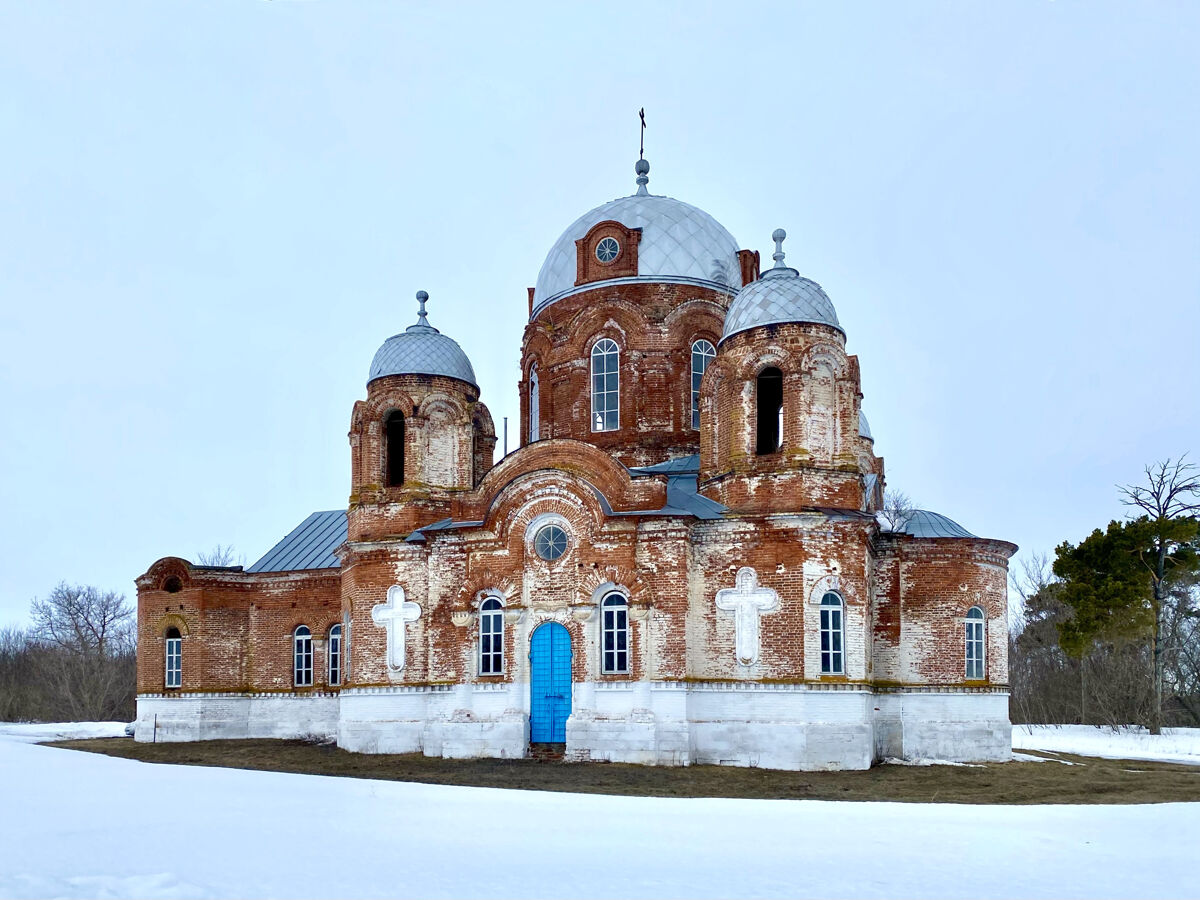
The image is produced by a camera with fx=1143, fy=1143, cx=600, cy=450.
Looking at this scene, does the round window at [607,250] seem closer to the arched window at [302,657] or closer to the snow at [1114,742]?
the arched window at [302,657]

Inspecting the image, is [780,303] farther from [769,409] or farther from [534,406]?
[534,406]

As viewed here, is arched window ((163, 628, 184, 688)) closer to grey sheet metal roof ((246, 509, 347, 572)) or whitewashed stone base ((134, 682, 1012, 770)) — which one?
grey sheet metal roof ((246, 509, 347, 572))

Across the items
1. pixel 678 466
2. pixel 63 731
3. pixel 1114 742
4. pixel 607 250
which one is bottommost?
pixel 63 731

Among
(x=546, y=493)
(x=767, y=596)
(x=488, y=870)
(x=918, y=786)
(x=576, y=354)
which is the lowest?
(x=918, y=786)

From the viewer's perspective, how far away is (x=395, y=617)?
2219 cm

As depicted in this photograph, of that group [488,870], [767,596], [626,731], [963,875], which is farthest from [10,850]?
[767,596]

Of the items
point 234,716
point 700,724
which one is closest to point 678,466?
point 700,724

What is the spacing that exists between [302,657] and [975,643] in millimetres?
14938

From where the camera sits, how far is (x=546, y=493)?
2045 cm

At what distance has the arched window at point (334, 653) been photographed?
26.0m

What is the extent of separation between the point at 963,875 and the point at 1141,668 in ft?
84.1

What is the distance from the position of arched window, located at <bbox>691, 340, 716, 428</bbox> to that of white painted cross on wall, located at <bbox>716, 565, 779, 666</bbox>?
5.32 meters

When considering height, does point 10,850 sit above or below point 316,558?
below

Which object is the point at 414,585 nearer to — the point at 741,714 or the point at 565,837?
the point at 741,714
